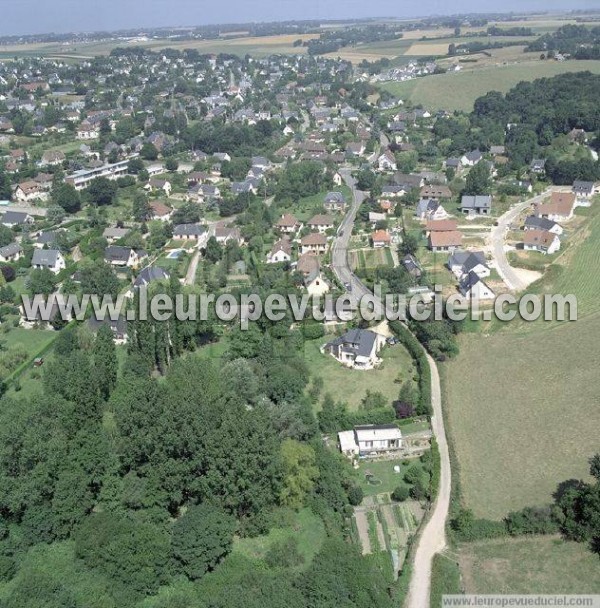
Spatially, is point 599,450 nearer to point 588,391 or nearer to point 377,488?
point 588,391

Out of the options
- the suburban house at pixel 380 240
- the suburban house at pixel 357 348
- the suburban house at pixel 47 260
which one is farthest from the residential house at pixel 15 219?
the suburban house at pixel 357 348

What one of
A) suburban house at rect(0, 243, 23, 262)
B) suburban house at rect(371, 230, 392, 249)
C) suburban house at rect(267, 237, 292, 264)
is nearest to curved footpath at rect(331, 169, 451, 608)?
suburban house at rect(267, 237, 292, 264)

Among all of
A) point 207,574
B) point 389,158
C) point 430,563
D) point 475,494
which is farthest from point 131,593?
point 389,158

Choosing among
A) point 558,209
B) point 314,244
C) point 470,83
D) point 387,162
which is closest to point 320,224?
point 314,244

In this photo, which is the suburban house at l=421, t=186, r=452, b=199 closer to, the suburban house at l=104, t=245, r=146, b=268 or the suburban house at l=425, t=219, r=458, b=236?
the suburban house at l=425, t=219, r=458, b=236

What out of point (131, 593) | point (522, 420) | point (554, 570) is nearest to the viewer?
point (131, 593)

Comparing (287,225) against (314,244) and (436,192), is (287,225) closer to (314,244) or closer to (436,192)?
(314,244)

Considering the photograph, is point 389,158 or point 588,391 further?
point 389,158

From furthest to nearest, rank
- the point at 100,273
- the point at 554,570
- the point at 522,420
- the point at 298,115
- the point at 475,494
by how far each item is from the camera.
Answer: the point at 298,115
the point at 100,273
the point at 522,420
the point at 475,494
the point at 554,570
